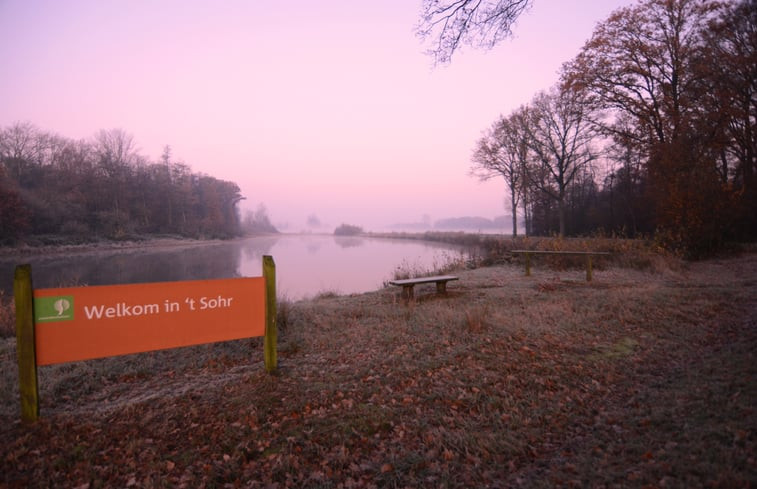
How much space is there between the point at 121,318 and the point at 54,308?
0.53 m

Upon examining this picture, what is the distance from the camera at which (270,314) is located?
436cm

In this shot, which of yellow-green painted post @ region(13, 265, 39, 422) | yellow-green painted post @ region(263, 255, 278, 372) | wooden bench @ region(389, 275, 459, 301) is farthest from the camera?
wooden bench @ region(389, 275, 459, 301)

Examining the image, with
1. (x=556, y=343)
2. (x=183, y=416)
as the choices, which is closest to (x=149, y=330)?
(x=183, y=416)

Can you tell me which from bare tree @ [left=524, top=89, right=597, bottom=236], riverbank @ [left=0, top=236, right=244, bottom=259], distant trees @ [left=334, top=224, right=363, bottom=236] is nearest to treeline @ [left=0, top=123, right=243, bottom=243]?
riverbank @ [left=0, top=236, right=244, bottom=259]

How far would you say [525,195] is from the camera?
30812mm

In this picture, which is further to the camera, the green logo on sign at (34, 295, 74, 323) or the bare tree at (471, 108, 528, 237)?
the bare tree at (471, 108, 528, 237)

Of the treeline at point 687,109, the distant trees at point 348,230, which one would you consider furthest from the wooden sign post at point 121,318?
the distant trees at point 348,230

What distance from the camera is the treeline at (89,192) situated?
30.0 m

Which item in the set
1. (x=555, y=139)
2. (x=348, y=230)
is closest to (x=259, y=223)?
(x=348, y=230)

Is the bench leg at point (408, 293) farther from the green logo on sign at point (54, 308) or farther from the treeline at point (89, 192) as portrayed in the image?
the treeline at point (89, 192)

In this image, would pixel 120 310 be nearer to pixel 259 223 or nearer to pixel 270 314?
pixel 270 314

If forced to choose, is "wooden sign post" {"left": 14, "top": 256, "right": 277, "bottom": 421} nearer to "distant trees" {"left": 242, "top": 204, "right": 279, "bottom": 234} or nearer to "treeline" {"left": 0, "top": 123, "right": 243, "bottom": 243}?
"treeline" {"left": 0, "top": 123, "right": 243, "bottom": 243}

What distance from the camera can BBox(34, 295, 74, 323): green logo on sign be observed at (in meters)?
3.26

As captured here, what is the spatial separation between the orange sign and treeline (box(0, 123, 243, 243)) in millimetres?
32837
